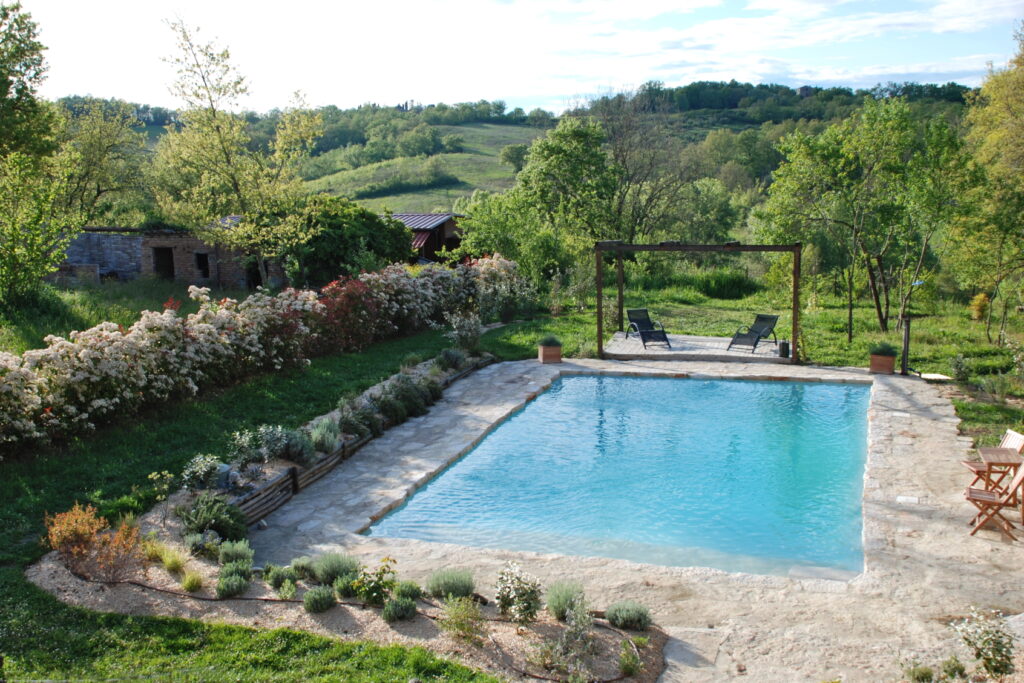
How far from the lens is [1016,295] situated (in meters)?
→ 17.8

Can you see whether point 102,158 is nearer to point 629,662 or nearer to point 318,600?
point 318,600

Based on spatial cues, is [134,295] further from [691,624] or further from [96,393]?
[691,624]

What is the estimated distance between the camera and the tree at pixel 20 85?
65.0 ft

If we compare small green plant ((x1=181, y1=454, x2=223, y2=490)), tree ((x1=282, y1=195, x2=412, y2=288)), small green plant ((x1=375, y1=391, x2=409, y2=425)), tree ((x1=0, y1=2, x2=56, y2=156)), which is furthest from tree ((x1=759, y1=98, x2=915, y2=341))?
tree ((x1=0, y1=2, x2=56, y2=156))

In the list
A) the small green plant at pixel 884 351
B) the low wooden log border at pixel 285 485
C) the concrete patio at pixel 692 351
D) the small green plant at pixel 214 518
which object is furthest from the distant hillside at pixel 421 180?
the small green plant at pixel 214 518

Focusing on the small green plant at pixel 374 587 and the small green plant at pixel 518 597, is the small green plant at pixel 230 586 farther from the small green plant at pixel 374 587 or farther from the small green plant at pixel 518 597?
the small green plant at pixel 518 597

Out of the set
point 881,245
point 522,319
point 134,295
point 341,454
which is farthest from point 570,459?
point 134,295

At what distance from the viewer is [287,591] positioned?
577 cm

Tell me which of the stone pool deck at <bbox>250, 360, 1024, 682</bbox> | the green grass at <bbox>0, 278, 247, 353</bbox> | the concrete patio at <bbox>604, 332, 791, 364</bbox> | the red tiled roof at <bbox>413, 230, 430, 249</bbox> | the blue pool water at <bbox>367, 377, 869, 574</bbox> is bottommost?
the blue pool water at <bbox>367, 377, 869, 574</bbox>

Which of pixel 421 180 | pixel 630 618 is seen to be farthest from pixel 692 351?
pixel 421 180

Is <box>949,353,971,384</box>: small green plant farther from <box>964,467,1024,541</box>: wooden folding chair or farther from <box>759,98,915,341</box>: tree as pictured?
<box>964,467,1024,541</box>: wooden folding chair

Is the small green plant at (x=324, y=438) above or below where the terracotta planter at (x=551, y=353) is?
above

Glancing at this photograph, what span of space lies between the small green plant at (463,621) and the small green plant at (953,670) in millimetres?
2943

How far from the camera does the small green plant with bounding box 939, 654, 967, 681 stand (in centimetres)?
466
